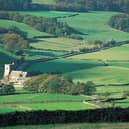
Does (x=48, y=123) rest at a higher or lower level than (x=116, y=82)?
higher

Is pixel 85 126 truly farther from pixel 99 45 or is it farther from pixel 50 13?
pixel 50 13

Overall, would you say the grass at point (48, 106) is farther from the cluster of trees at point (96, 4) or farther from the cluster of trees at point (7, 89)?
the cluster of trees at point (96, 4)

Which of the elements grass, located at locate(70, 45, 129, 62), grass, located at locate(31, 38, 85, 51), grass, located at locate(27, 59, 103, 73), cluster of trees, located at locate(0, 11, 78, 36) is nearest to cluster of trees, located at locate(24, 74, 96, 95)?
grass, located at locate(27, 59, 103, 73)

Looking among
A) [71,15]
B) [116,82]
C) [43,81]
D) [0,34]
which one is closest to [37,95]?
[43,81]

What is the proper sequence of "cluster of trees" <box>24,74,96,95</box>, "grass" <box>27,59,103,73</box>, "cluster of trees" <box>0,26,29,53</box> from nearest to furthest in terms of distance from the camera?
"cluster of trees" <box>24,74,96,95</box> → "grass" <box>27,59,103,73</box> → "cluster of trees" <box>0,26,29,53</box>

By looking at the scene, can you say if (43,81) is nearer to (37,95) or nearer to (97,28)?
(37,95)

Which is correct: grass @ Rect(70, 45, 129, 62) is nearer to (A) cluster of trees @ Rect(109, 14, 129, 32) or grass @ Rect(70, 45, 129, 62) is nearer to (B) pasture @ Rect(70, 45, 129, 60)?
(B) pasture @ Rect(70, 45, 129, 60)

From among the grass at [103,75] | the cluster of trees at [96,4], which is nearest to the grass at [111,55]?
the grass at [103,75]
